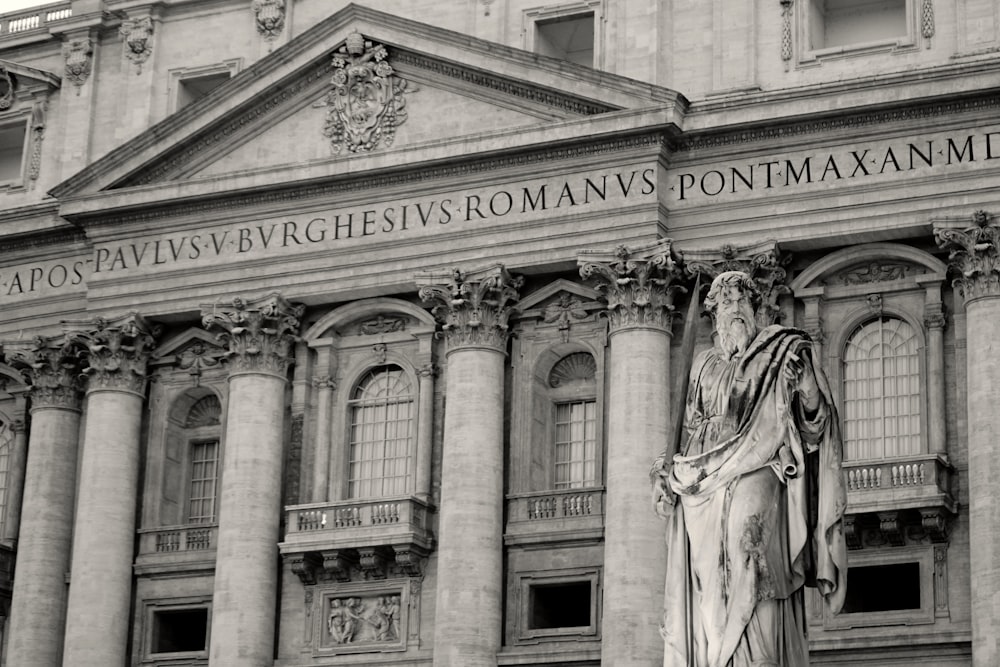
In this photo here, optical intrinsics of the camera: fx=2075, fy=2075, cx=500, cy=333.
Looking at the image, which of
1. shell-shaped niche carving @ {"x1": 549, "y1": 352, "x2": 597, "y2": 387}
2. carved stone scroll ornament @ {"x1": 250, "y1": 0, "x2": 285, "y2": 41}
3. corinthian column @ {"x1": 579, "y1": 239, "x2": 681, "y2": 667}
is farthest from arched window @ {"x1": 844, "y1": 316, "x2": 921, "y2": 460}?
carved stone scroll ornament @ {"x1": 250, "y1": 0, "x2": 285, "y2": 41}

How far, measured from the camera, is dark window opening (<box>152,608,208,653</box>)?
37375mm

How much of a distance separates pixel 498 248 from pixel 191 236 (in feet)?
20.4

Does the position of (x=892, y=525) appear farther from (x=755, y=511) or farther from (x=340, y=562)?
(x=755, y=511)

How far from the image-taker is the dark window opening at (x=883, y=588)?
32.4m

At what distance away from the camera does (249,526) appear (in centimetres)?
3575

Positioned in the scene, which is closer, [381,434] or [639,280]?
[639,280]

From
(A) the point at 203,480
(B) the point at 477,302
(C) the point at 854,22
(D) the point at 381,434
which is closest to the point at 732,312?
(B) the point at 477,302

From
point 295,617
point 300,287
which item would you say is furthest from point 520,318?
point 295,617

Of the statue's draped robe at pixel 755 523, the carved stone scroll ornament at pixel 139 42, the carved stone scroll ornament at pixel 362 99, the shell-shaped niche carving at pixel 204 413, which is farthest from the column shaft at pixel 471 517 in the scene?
the statue's draped robe at pixel 755 523

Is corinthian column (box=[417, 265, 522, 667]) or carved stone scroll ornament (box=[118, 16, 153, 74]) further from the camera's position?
carved stone scroll ornament (box=[118, 16, 153, 74])

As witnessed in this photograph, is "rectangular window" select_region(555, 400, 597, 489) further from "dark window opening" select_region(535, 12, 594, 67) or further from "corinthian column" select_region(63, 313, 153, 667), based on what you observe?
"corinthian column" select_region(63, 313, 153, 667)

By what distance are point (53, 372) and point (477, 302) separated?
29.3 ft

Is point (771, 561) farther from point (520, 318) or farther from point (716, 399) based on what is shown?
point (520, 318)

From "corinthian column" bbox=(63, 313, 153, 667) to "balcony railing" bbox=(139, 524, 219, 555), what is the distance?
0.29 metres
